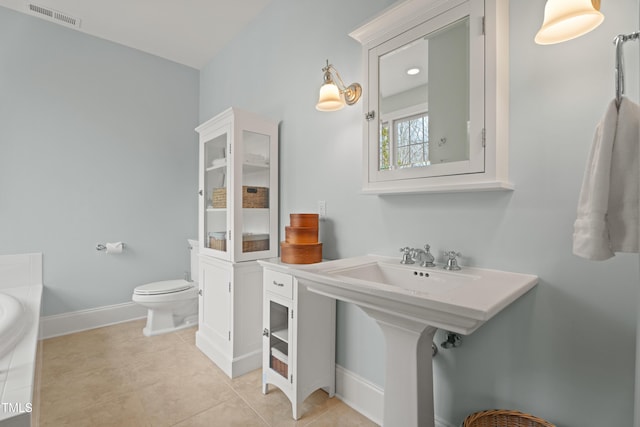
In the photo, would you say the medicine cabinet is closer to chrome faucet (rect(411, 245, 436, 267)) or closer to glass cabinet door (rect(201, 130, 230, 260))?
chrome faucet (rect(411, 245, 436, 267))

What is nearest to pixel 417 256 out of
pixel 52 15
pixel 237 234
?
pixel 237 234

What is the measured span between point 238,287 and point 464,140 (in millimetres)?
1681

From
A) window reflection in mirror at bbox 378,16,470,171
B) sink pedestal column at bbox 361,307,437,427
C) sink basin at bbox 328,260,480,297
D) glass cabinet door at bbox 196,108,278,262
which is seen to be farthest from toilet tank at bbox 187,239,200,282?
sink pedestal column at bbox 361,307,437,427

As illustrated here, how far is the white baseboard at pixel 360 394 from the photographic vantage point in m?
1.63

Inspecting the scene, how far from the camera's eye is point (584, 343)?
104 centimetres

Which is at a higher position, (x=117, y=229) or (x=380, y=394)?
(x=117, y=229)

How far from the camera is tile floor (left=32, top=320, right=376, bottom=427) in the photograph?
1636 millimetres

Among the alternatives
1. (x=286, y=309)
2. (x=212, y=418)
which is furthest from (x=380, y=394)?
(x=212, y=418)

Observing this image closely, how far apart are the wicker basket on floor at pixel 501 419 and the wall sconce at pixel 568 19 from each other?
1.32 metres

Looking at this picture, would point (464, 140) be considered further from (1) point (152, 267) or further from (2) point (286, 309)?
(1) point (152, 267)

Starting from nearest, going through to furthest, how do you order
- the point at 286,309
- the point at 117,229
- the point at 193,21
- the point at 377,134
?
the point at 377,134 < the point at 286,309 < the point at 193,21 < the point at 117,229

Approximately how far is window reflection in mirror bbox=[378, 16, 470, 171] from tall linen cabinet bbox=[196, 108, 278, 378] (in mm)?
1081

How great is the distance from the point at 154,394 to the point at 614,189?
7.92ft

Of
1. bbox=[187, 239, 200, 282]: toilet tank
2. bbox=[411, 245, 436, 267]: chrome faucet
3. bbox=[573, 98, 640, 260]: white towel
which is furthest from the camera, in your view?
bbox=[187, 239, 200, 282]: toilet tank
